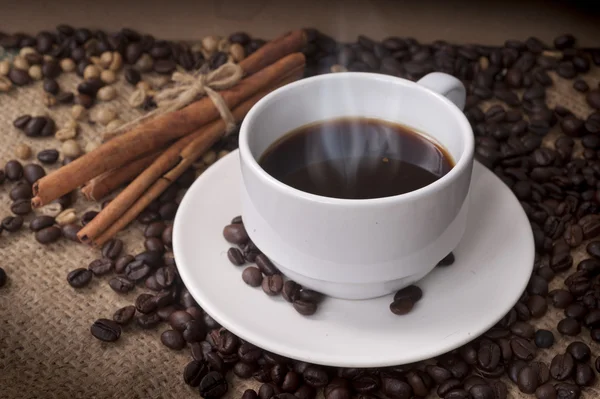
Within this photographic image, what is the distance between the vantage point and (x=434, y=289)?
117 cm

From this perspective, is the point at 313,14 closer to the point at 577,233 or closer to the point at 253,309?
the point at 577,233

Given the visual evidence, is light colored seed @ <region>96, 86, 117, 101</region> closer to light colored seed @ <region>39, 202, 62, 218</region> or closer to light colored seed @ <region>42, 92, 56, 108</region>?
light colored seed @ <region>42, 92, 56, 108</region>

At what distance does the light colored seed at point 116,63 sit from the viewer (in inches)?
72.4

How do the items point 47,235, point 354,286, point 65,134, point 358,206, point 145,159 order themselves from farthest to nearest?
point 65,134 → point 145,159 → point 47,235 → point 354,286 → point 358,206

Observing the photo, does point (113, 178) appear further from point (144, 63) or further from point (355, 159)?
point (355, 159)

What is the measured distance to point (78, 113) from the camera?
5.66 feet

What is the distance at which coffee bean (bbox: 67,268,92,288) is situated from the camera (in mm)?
1360

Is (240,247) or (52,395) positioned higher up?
(240,247)

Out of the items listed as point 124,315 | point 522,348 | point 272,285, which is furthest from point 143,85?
point 522,348

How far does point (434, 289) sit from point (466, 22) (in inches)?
42.9

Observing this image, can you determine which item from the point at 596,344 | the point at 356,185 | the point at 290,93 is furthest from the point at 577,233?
the point at 290,93

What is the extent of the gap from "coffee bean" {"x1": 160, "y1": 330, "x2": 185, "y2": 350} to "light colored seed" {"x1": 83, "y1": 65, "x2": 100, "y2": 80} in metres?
0.83

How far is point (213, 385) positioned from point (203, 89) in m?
0.72

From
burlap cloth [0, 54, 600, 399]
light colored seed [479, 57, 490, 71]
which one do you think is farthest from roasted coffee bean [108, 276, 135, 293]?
light colored seed [479, 57, 490, 71]
